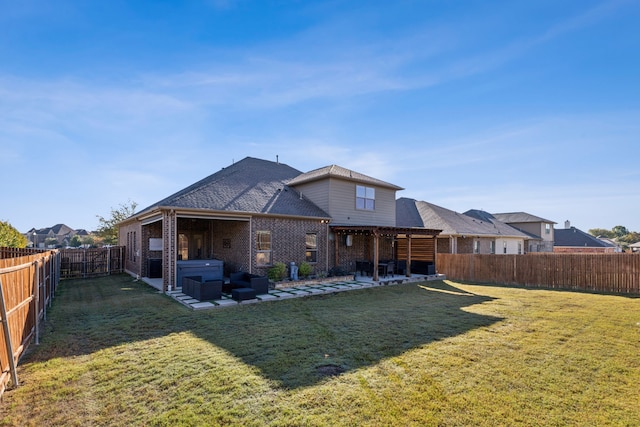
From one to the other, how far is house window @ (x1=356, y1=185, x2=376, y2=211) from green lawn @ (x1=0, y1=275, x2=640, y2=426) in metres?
8.63

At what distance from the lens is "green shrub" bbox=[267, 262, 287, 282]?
12.5m

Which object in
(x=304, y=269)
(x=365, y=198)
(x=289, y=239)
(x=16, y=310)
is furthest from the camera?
(x=365, y=198)

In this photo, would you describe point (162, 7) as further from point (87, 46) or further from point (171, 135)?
point (171, 135)

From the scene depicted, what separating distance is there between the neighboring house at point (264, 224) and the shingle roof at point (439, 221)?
4.23 m

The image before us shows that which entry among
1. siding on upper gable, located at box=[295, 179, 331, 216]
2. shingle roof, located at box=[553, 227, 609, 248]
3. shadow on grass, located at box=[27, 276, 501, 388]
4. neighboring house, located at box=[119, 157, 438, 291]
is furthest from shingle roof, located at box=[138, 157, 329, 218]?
shingle roof, located at box=[553, 227, 609, 248]

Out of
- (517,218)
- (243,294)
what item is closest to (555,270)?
(243,294)

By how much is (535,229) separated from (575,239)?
43.0 ft

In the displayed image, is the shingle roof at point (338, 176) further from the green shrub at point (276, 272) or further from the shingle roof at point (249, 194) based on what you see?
the green shrub at point (276, 272)

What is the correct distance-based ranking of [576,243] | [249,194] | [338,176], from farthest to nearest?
1. [576,243]
2. [338,176]
3. [249,194]

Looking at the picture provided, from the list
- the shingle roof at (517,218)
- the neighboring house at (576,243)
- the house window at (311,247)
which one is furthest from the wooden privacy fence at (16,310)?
the neighboring house at (576,243)

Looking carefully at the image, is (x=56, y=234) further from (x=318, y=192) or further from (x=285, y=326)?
(x=285, y=326)

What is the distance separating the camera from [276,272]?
1246 centimetres

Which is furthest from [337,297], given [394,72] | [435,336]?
[394,72]

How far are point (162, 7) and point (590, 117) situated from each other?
17088 mm
